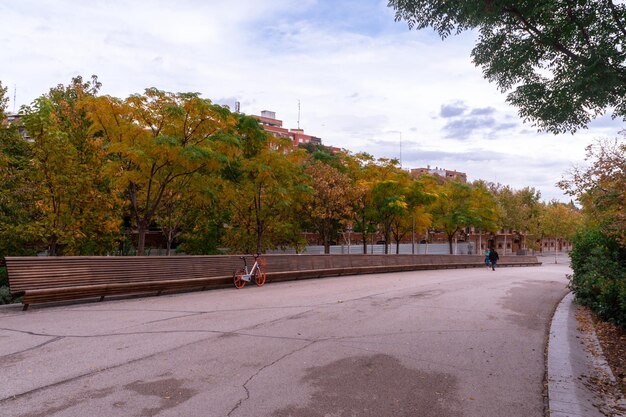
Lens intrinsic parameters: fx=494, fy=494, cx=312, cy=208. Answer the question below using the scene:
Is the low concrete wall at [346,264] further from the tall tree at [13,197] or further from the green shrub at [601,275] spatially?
the green shrub at [601,275]

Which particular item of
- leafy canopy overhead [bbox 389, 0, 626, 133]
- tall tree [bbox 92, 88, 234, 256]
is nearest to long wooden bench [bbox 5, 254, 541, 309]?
tall tree [bbox 92, 88, 234, 256]

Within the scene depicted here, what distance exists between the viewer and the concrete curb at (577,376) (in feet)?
16.4

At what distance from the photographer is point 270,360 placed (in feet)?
21.3

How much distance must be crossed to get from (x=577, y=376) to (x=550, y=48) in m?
5.10

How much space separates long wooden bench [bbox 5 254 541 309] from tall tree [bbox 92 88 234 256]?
394cm

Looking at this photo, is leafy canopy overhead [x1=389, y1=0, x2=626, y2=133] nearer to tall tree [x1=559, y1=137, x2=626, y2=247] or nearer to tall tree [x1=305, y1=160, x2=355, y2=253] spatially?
tall tree [x1=559, y1=137, x2=626, y2=247]

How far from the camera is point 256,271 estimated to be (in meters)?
17.4

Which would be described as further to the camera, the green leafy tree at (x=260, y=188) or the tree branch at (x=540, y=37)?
the green leafy tree at (x=260, y=188)

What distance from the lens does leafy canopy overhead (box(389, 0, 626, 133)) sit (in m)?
A: 6.93

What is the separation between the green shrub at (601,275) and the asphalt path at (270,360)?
1.26 meters

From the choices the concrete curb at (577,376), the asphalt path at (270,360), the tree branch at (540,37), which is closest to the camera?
the asphalt path at (270,360)

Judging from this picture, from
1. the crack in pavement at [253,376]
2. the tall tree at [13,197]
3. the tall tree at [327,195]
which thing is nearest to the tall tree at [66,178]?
the tall tree at [13,197]

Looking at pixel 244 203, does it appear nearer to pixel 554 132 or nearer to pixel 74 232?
pixel 74 232

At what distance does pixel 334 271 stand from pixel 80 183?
11514mm
